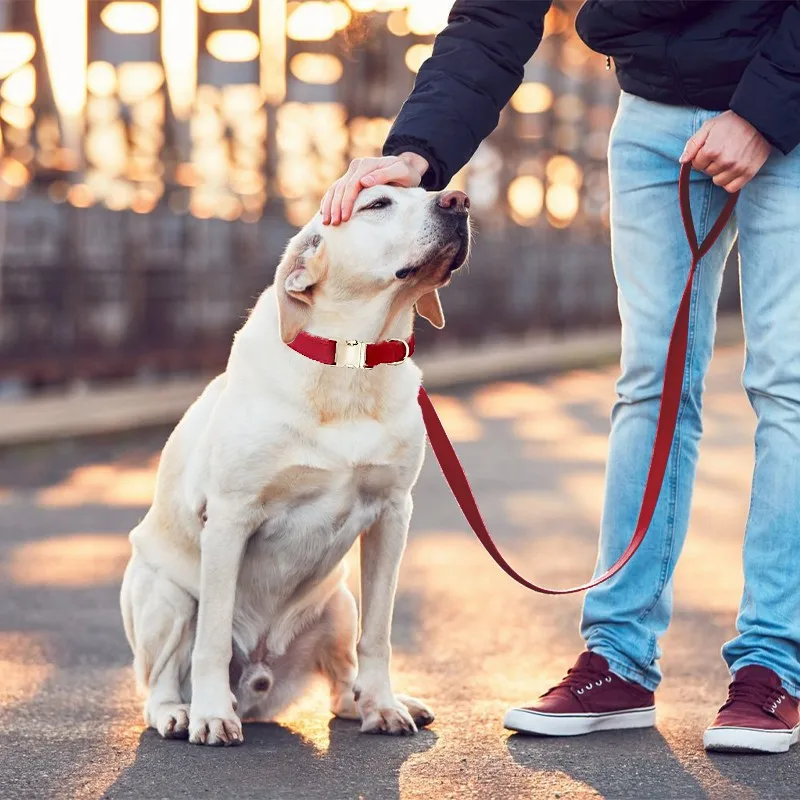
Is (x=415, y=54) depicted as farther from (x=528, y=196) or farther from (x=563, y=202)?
(x=563, y=202)

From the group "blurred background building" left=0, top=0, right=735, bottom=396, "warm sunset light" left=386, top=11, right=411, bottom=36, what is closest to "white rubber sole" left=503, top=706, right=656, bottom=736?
"blurred background building" left=0, top=0, right=735, bottom=396

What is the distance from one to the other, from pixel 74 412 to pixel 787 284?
7.71m

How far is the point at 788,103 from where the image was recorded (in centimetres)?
285

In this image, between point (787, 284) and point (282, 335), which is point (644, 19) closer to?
point (787, 284)

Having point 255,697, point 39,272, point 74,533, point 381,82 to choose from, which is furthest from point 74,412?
point 381,82

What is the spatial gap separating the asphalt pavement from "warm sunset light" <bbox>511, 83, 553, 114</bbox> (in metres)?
20.8

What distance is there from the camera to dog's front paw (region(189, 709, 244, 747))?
9.51 feet

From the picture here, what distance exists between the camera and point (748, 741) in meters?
2.80

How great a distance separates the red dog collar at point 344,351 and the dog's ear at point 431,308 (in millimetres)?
256

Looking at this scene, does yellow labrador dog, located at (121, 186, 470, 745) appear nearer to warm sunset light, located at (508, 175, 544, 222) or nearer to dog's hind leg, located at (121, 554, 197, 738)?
dog's hind leg, located at (121, 554, 197, 738)

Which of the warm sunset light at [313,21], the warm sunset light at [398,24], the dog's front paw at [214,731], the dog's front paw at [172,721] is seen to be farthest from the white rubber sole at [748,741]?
the warm sunset light at [398,24]

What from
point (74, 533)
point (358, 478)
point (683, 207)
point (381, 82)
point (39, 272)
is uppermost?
point (683, 207)

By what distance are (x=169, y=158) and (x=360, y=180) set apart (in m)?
10.8

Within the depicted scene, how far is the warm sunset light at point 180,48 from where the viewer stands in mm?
13555
